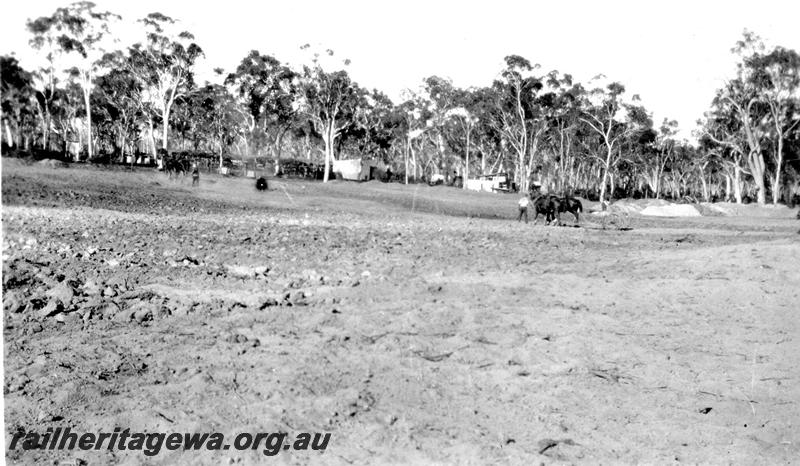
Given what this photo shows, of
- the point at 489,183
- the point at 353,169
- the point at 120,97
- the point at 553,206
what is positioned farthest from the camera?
the point at 489,183

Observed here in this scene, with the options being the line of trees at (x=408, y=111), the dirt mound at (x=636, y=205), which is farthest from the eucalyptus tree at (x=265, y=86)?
the dirt mound at (x=636, y=205)

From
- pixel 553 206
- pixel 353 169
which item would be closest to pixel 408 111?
pixel 353 169

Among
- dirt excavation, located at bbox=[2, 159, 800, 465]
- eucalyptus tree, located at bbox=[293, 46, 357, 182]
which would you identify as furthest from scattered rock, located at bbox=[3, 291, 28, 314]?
eucalyptus tree, located at bbox=[293, 46, 357, 182]

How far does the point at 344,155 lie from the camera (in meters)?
78.0

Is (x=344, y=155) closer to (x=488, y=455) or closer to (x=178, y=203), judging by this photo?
(x=178, y=203)

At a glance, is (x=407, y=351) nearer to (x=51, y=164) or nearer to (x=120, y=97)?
(x=51, y=164)

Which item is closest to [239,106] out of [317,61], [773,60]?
[317,61]

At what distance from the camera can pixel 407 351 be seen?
496 cm

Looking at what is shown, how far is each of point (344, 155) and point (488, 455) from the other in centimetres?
7564

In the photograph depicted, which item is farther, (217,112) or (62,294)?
(217,112)

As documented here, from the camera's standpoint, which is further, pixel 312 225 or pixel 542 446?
pixel 312 225

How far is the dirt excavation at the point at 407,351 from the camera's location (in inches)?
146

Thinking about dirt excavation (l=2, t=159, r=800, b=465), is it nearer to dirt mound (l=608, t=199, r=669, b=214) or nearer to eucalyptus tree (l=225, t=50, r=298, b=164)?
dirt mound (l=608, t=199, r=669, b=214)

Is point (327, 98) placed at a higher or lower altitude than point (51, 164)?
higher
